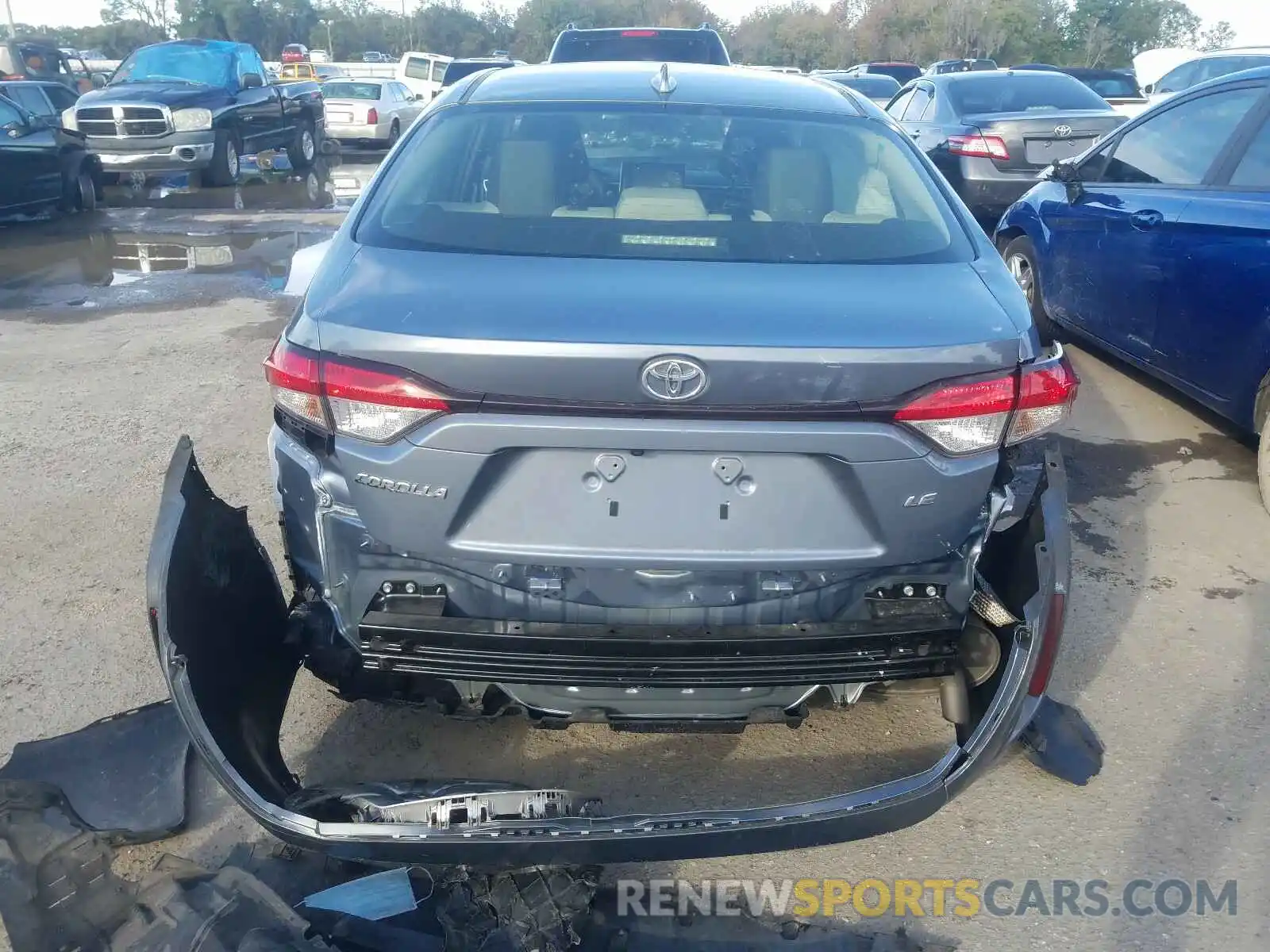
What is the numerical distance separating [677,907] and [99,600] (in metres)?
2.46

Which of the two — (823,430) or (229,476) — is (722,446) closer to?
(823,430)

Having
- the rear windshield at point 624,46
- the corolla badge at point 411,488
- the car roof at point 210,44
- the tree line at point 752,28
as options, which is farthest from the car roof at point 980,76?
the tree line at point 752,28

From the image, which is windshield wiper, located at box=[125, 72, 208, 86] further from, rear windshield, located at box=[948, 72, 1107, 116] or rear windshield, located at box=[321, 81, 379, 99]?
rear windshield, located at box=[948, 72, 1107, 116]

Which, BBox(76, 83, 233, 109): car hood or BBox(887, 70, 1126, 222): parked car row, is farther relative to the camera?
BBox(76, 83, 233, 109): car hood

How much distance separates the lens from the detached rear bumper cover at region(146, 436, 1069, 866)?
207cm

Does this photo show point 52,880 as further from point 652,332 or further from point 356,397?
point 652,332

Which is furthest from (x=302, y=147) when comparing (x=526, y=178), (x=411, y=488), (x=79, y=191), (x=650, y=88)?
(x=411, y=488)

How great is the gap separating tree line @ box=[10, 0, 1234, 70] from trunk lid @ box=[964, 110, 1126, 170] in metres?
38.9

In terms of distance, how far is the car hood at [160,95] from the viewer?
1306cm

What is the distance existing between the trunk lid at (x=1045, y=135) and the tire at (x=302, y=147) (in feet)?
37.4

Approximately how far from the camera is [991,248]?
8.84 feet

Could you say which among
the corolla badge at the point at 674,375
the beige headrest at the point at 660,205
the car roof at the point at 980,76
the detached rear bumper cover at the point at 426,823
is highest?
the beige headrest at the point at 660,205

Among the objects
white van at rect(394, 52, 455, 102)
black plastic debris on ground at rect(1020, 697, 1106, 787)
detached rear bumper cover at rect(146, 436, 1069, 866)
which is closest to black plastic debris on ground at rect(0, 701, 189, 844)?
detached rear bumper cover at rect(146, 436, 1069, 866)

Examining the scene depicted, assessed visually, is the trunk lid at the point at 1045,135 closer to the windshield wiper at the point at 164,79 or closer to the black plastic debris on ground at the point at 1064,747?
the black plastic debris on ground at the point at 1064,747
